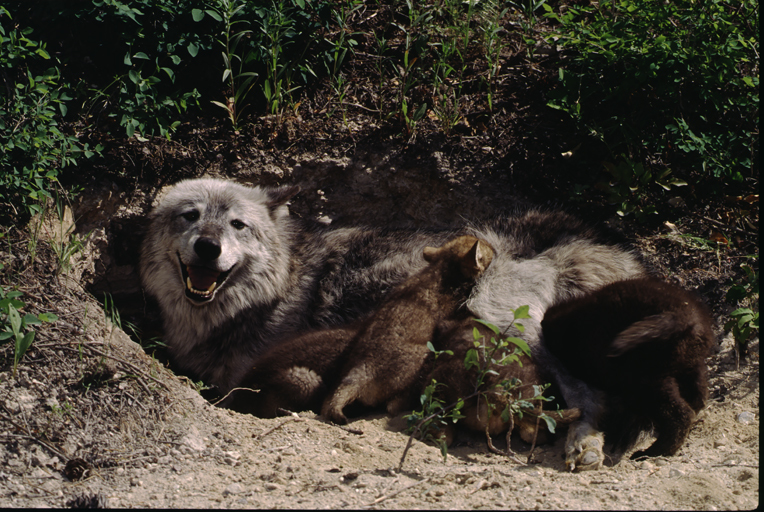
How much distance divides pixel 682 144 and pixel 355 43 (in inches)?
120

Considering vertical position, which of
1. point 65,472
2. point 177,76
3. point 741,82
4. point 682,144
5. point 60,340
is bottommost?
point 65,472

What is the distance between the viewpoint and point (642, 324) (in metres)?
3.57

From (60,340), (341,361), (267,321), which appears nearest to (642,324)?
(341,361)

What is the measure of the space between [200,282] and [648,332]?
3.25 m

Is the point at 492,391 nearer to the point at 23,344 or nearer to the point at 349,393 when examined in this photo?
the point at 349,393

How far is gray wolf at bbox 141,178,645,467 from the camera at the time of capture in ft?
15.5

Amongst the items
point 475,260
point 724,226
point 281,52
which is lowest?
point 475,260

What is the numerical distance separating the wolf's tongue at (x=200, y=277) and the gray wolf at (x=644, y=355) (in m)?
2.71

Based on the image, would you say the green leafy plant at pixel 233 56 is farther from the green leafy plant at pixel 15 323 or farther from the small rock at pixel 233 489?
the small rock at pixel 233 489

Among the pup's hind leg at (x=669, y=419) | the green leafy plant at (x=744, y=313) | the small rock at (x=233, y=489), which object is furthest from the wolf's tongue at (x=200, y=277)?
the green leafy plant at (x=744, y=313)

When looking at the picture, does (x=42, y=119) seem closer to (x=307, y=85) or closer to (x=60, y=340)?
(x=60, y=340)

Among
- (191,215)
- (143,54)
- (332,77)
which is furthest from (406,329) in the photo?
(143,54)

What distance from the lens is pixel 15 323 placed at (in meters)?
3.46

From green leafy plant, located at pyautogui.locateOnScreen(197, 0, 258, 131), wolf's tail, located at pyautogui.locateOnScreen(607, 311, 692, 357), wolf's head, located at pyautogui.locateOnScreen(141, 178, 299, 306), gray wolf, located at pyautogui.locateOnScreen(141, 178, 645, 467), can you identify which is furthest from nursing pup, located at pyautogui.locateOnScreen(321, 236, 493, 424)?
green leafy plant, located at pyautogui.locateOnScreen(197, 0, 258, 131)
